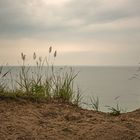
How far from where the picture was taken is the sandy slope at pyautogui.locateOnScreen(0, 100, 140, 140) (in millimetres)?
4301

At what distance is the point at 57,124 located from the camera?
4.75 m

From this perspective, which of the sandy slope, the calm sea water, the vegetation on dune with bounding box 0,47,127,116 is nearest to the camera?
the sandy slope

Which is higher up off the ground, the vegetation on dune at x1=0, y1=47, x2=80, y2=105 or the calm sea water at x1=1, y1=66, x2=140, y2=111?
the vegetation on dune at x1=0, y1=47, x2=80, y2=105

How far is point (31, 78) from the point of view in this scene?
25.0 feet

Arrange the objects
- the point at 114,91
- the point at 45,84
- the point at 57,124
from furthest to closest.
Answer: the point at 114,91, the point at 45,84, the point at 57,124

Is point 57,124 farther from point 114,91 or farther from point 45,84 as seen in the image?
point 114,91

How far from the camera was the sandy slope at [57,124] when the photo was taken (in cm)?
430

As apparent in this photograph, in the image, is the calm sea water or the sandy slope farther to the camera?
the calm sea water

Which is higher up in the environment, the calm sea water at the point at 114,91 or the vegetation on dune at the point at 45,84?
the vegetation on dune at the point at 45,84

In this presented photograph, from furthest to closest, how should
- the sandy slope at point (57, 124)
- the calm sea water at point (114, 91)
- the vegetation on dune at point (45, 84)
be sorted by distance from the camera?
the calm sea water at point (114, 91)
the vegetation on dune at point (45, 84)
the sandy slope at point (57, 124)

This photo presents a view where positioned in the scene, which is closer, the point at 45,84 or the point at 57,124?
the point at 57,124

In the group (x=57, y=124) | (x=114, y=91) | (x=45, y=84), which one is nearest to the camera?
(x=57, y=124)

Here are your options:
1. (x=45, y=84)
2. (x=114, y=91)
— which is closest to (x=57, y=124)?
(x=45, y=84)

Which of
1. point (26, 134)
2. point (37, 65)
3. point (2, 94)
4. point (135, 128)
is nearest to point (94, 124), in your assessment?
point (135, 128)
